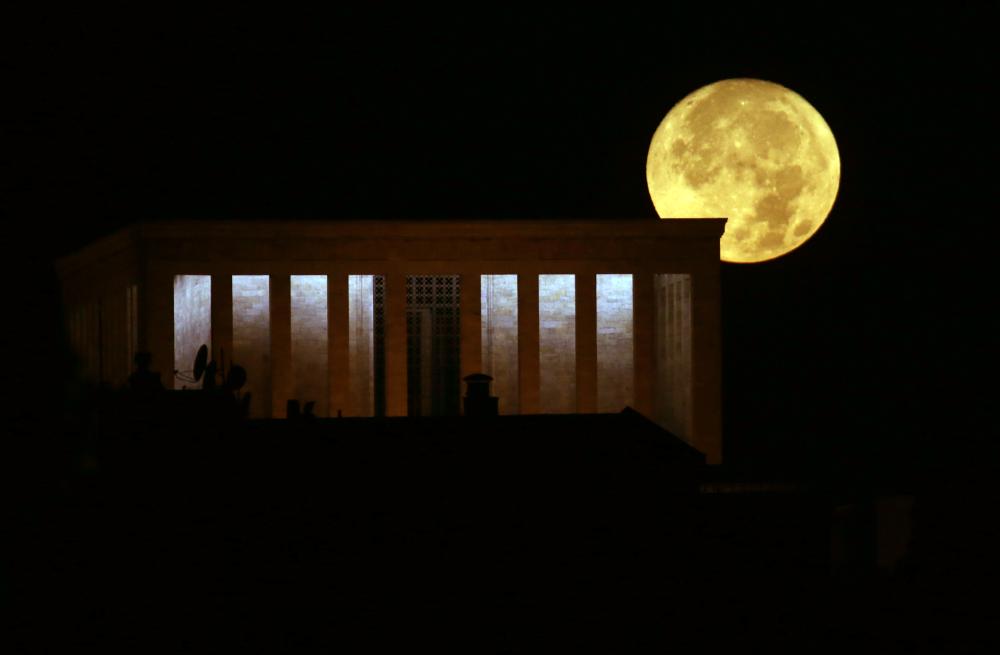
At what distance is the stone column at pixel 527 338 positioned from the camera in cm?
2327

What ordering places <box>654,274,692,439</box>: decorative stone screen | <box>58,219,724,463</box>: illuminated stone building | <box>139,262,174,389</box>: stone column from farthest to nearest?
1. <box>654,274,692,439</box>: decorative stone screen
2. <box>58,219,724,463</box>: illuminated stone building
3. <box>139,262,174,389</box>: stone column

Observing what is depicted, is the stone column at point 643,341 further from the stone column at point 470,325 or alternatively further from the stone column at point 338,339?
the stone column at point 338,339

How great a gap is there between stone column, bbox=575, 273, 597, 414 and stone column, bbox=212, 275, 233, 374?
6.49 m

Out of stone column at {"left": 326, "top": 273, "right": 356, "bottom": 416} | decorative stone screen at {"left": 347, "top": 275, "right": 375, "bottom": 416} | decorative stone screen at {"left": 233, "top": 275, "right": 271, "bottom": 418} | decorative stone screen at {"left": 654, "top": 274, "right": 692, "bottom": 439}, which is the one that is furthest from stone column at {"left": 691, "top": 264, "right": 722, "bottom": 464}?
decorative stone screen at {"left": 233, "top": 275, "right": 271, "bottom": 418}

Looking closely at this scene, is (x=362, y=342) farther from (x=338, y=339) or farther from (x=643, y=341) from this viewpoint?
(x=643, y=341)

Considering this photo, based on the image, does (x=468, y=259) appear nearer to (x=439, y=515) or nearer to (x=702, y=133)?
(x=702, y=133)

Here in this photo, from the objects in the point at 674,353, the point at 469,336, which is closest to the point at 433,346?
the point at 469,336

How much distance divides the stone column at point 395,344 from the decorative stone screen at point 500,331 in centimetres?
372

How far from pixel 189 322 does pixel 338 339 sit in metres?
3.45

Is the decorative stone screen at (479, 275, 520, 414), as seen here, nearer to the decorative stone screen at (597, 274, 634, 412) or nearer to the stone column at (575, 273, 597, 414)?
the decorative stone screen at (597, 274, 634, 412)

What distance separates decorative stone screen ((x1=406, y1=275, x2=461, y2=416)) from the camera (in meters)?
25.9

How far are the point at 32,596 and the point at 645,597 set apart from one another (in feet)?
17.9

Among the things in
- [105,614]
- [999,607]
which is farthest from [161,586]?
[999,607]

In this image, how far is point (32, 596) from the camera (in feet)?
33.5
